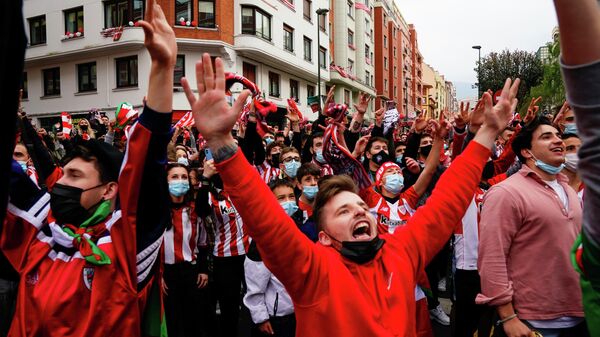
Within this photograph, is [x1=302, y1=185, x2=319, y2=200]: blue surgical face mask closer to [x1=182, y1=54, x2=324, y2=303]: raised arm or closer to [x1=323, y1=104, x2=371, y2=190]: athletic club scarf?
[x1=323, y1=104, x2=371, y2=190]: athletic club scarf

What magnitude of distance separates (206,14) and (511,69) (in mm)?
23027

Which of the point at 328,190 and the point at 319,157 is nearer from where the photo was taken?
the point at 328,190

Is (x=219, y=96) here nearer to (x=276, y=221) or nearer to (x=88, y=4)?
(x=276, y=221)

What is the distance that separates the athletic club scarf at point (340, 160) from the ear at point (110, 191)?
9.92ft

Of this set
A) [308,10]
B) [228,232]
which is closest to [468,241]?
[228,232]

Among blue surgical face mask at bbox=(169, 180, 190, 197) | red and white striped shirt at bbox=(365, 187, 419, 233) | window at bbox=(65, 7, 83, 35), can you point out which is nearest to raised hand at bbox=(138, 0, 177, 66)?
blue surgical face mask at bbox=(169, 180, 190, 197)

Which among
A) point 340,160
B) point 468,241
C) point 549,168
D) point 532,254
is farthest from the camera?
point 340,160

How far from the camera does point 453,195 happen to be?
2.39m

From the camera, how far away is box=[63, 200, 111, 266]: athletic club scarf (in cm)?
215

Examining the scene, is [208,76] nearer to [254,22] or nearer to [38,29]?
[254,22]

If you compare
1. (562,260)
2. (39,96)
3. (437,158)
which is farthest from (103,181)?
(39,96)

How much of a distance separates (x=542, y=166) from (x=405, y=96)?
198 ft

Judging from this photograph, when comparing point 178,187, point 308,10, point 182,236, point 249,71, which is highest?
point 308,10

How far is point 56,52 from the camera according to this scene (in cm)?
2405
